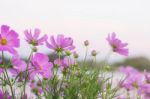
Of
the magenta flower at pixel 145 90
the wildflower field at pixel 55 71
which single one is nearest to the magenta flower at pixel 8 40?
the wildflower field at pixel 55 71

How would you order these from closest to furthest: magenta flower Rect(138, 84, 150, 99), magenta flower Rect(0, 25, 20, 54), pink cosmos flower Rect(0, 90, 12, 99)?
1. magenta flower Rect(0, 25, 20, 54)
2. pink cosmos flower Rect(0, 90, 12, 99)
3. magenta flower Rect(138, 84, 150, 99)

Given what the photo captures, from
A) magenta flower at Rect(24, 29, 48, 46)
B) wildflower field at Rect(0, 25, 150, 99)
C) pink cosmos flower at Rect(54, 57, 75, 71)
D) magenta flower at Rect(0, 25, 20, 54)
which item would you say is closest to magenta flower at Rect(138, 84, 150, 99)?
wildflower field at Rect(0, 25, 150, 99)

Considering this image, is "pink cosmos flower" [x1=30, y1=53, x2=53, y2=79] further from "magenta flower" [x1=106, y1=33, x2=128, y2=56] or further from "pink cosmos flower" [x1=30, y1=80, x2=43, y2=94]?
"magenta flower" [x1=106, y1=33, x2=128, y2=56]

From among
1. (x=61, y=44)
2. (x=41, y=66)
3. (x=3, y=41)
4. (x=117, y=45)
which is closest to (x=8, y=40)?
(x=3, y=41)

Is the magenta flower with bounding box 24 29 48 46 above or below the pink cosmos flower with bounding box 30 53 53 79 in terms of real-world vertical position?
above

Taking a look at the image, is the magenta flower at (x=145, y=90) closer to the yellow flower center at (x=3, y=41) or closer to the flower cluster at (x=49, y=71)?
the flower cluster at (x=49, y=71)

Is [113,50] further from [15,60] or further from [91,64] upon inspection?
[15,60]

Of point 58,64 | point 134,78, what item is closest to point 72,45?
point 58,64
